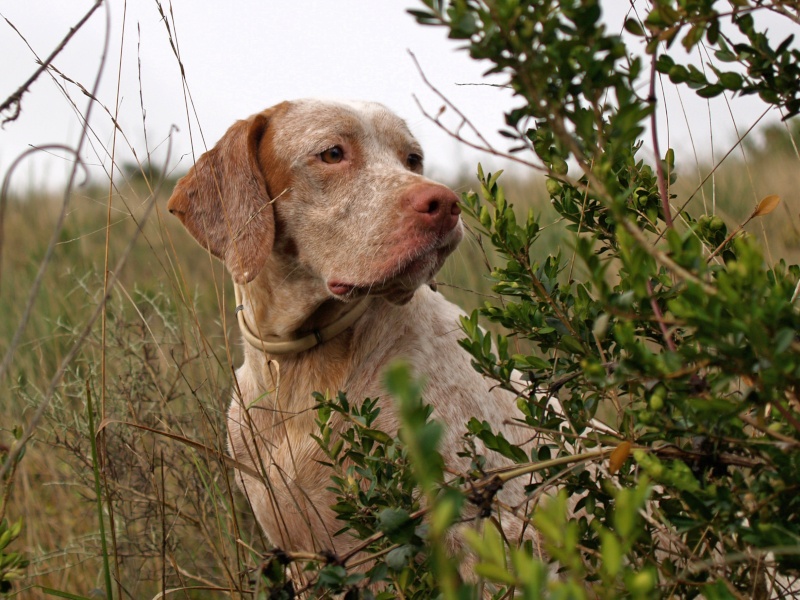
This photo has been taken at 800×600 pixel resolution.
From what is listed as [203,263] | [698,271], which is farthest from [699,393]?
[203,263]

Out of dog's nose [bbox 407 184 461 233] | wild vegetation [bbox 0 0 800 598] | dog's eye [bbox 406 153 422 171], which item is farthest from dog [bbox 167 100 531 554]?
wild vegetation [bbox 0 0 800 598]

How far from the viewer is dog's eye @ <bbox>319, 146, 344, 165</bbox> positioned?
9.38 ft

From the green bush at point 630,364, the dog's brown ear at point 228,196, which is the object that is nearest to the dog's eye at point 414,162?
the dog's brown ear at point 228,196

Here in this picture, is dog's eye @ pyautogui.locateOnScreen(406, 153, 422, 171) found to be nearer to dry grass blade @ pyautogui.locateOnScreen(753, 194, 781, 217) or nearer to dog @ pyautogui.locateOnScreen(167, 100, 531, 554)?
dog @ pyautogui.locateOnScreen(167, 100, 531, 554)

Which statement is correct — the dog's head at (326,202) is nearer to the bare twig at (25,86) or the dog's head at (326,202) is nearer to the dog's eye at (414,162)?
the dog's eye at (414,162)

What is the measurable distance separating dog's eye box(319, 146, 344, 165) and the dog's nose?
1.77ft

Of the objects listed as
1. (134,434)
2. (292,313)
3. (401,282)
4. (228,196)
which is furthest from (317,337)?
(134,434)

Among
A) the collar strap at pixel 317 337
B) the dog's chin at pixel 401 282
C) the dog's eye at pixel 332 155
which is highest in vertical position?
the dog's eye at pixel 332 155

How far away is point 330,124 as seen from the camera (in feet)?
9.45

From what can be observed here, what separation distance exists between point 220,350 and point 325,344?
183 centimetres

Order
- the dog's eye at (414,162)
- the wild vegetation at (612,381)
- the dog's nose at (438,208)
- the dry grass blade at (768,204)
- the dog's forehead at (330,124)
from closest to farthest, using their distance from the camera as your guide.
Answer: the wild vegetation at (612,381)
the dry grass blade at (768,204)
the dog's nose at (438,208)
the dog's forehead at (330,124)
the dog's eye at (414,162)

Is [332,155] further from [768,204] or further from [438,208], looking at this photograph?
[768,204]

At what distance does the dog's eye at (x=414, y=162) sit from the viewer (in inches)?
125

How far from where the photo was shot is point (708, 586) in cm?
103
